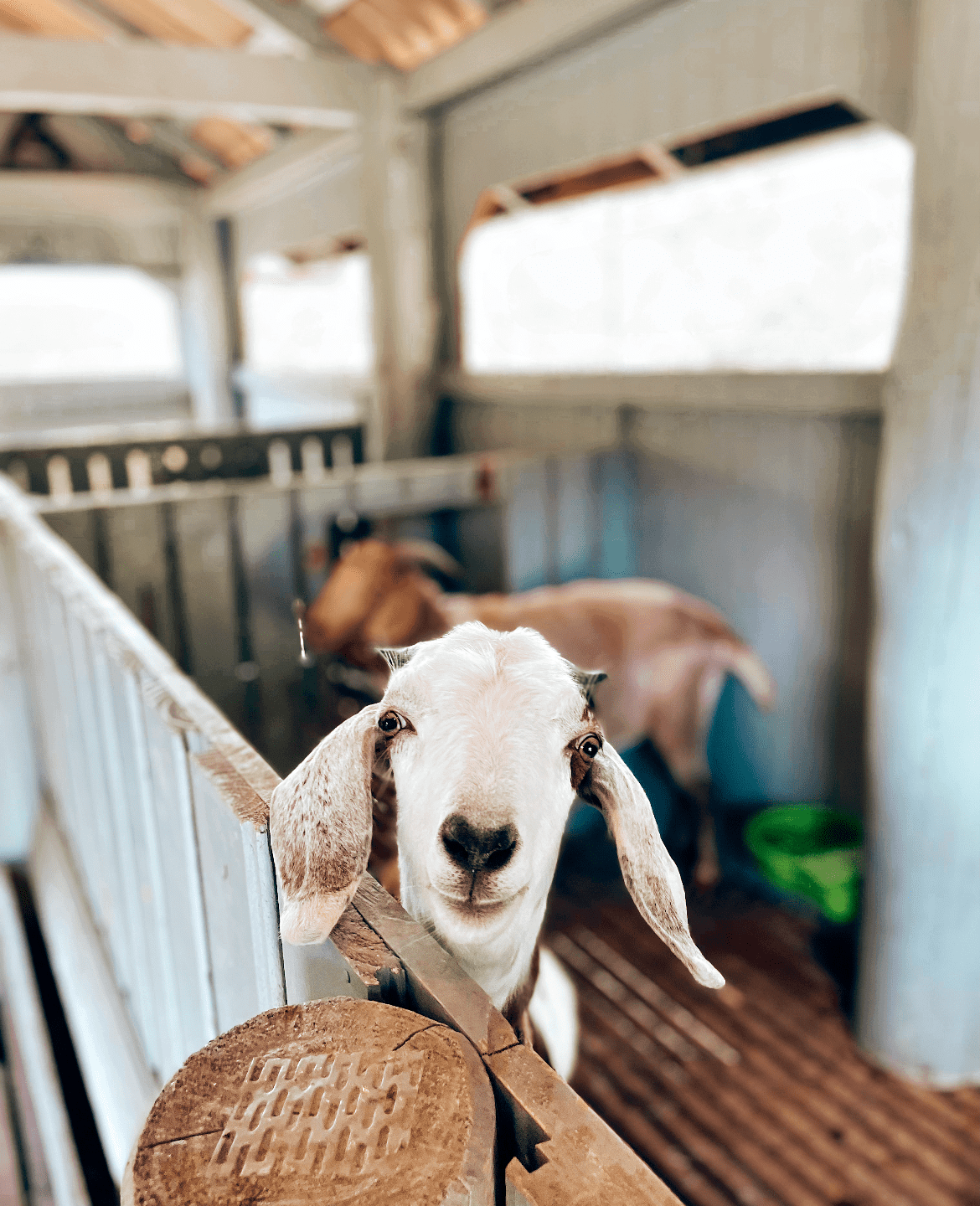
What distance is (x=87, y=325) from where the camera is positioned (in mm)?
8289

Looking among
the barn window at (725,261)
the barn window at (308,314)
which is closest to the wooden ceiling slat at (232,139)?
the barn window at (308,314)

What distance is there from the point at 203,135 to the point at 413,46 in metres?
3.20

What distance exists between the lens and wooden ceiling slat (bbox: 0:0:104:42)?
17.6ft

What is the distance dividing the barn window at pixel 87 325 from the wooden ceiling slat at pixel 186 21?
2941 millimetres

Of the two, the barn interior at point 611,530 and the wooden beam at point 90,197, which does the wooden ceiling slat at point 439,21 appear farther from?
the wooden beam at point 90,197

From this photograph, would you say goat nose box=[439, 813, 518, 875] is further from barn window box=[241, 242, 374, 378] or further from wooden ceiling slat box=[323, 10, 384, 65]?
barn window box=[241, 242, 374, 378]

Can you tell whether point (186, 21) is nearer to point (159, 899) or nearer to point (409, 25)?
point (409, 25)

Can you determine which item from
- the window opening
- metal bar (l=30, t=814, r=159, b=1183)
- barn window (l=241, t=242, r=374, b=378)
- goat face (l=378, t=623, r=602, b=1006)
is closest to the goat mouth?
goat face (l=378, t=623, r=602, b=1006)

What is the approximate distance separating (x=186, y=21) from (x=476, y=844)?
585cm

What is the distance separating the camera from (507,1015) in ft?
2.99

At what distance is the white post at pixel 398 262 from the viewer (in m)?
4.25

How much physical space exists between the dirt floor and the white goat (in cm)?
168

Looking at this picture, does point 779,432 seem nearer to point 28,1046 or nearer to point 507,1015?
point 507,1015

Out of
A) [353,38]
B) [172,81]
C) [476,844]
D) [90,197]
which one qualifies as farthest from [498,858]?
[90,197]
